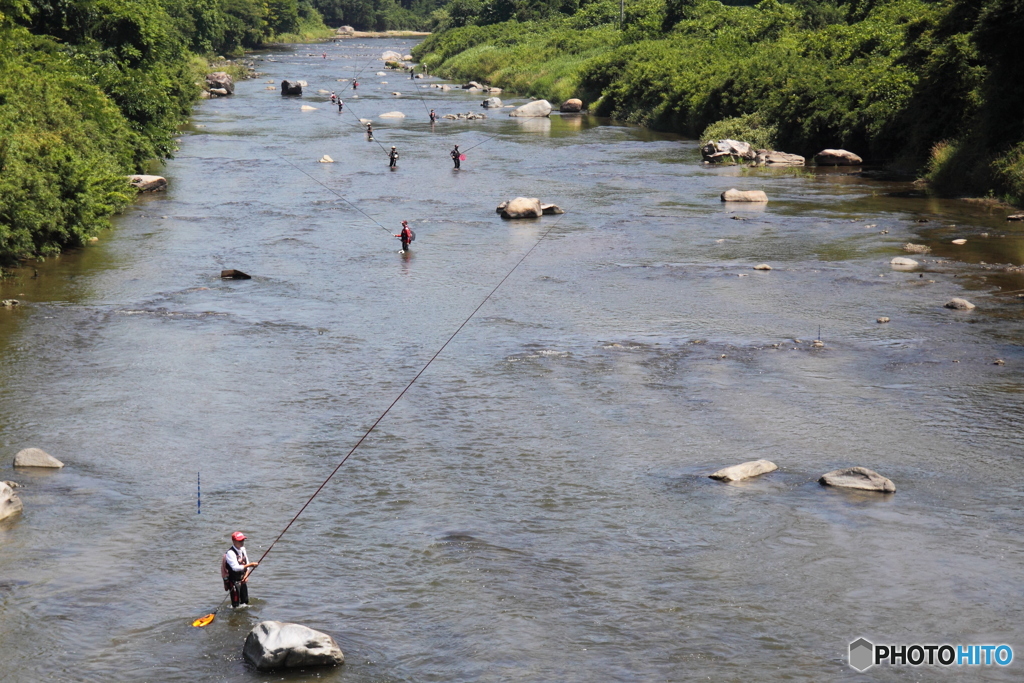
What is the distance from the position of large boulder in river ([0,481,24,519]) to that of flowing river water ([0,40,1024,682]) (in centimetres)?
26

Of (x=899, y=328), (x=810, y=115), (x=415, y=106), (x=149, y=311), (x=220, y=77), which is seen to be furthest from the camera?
(x=220, y=77)

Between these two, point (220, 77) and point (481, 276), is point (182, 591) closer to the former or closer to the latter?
point (481, 276)

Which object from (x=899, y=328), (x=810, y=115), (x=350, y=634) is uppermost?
(x=810, y=115)

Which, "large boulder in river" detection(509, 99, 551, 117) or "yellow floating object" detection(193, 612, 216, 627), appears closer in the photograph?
"yellow floating object" detection(193, 612, 216, 627)

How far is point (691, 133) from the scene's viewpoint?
63.4 m

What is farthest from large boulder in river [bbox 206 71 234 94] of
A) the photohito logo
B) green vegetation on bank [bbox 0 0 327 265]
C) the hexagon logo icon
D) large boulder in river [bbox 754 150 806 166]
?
the photohito logo

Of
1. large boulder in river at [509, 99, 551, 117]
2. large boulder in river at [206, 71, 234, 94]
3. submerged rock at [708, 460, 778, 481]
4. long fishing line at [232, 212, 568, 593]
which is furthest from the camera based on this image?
large boulder in river at [206, 71, 234, 94]

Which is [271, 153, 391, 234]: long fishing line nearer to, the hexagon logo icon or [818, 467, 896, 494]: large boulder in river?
[818, 467, 896, 494]: large boulder in river

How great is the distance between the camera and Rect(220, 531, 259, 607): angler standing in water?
47.7ft

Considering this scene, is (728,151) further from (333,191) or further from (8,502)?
(8,502)

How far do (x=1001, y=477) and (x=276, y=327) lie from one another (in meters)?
16.8

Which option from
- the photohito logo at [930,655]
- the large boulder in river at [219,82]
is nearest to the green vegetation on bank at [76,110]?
the large boulder in river at [219,82]

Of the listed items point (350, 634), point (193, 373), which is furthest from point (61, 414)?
point (350, 634)

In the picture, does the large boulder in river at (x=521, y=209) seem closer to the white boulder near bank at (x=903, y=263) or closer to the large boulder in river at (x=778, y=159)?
the white boulder near bank at (x=903, y=263)
